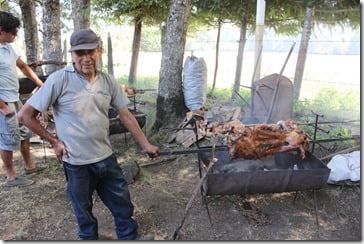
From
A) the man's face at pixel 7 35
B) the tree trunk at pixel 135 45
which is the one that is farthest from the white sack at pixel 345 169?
the tree trunk at pixel 135 45

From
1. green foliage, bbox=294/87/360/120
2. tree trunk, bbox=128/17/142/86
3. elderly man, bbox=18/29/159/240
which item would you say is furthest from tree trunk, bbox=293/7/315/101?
elderly man, bbox=18/29/159/240

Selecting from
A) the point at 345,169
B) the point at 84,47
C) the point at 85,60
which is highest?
the point at 84,47

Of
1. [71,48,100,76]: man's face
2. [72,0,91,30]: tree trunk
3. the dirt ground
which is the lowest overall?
the dirt ground

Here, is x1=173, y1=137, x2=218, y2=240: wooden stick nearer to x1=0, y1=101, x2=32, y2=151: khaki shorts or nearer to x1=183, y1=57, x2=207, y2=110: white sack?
x1=0, y1=101, x2=32, y2=151: khaki shorts

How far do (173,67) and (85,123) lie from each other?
3.76m

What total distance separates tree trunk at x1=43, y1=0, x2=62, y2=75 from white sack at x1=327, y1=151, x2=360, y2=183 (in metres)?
5.90

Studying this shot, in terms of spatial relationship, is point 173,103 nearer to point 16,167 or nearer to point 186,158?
point 186,158

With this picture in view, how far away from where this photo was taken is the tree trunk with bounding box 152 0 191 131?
605cm

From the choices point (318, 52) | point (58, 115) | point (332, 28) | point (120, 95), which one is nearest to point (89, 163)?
point (58, 115)

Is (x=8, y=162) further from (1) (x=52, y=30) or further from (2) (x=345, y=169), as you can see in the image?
(2) (x=345, y=169)

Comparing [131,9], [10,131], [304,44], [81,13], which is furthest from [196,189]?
[131,9]

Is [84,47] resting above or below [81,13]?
below

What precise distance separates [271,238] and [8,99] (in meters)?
3.73

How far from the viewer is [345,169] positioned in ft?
14.4
